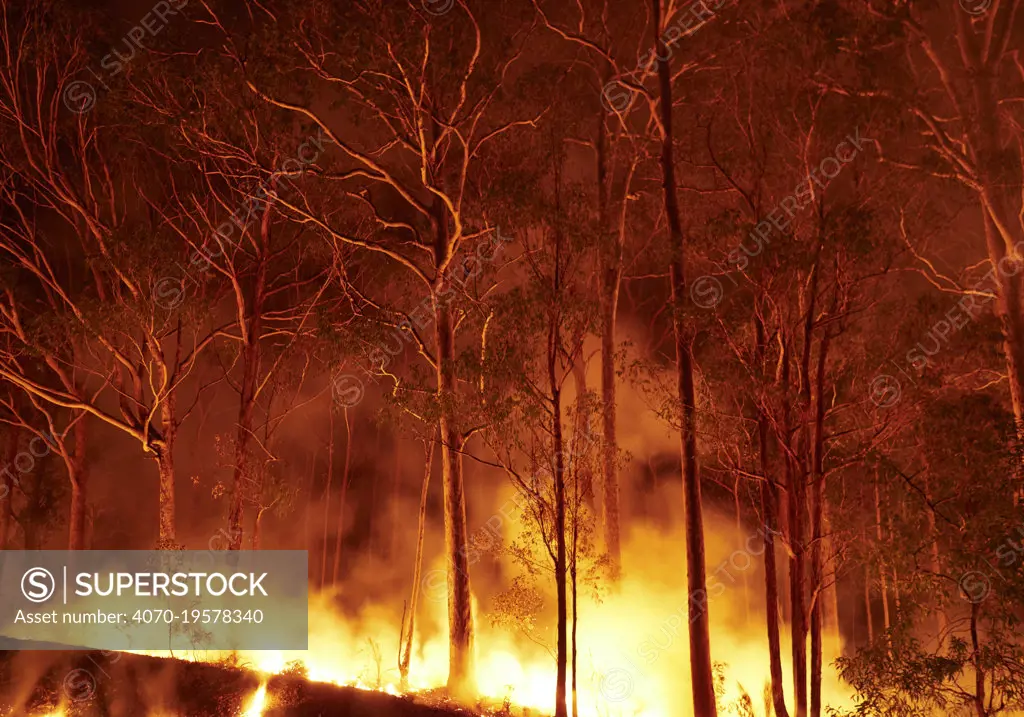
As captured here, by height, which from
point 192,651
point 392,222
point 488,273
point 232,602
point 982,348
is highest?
point 392,222

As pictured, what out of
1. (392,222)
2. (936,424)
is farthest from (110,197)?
(936,424)

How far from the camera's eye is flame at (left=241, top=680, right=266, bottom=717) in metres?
9.78

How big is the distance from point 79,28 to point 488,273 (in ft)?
28.4

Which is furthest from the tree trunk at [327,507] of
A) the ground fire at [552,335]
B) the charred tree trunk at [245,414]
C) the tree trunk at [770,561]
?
the tree trunk at [770,561]

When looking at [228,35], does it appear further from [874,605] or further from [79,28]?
[874,605]

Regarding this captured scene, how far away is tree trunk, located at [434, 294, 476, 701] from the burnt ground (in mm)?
936

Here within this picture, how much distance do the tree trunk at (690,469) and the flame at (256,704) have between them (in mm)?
5422

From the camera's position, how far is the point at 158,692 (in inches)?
401

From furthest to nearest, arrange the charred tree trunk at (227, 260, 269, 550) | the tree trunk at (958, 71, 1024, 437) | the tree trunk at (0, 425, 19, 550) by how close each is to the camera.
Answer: the tree trunk at (0, 425, 19, 550), the charred tree trunk at (227, 260, 269, 550), the tree trunk at (958, 71, 1024, 437)

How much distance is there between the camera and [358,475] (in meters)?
29.3

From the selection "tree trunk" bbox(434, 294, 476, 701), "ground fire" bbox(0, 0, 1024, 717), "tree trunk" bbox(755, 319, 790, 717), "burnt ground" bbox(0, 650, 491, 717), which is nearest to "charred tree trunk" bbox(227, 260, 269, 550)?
"ground fire" bbox(0, 0, 1024, 717)

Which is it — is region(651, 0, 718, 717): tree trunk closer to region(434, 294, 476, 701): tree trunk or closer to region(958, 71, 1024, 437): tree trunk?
region(434, 294, 476, 701): tree trunk

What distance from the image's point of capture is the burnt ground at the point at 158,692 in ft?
32.0

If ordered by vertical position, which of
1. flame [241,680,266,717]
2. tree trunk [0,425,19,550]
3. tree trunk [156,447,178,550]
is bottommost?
flame [241,680,266,717]
